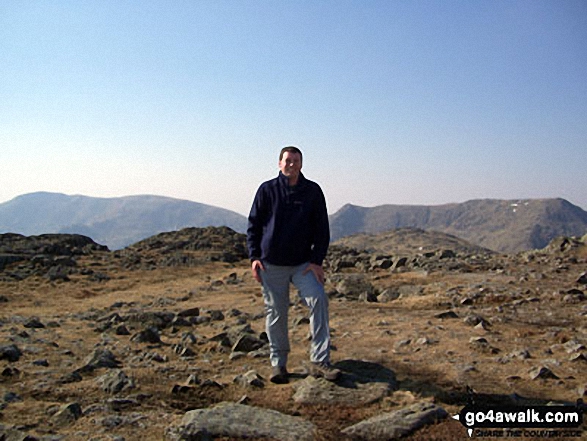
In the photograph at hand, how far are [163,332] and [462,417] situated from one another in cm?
815

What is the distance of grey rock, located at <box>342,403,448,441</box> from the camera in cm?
455

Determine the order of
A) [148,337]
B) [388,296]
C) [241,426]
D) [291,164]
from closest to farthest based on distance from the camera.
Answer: [241,426]
[291,164]
[148,337]
[388,296]

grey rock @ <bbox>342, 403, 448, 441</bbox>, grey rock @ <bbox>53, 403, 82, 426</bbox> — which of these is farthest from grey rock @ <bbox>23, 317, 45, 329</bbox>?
grey rock @ <bbox>342, 403, 448, 441</bbox>

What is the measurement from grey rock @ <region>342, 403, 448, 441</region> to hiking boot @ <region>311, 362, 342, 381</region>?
96 centimetres

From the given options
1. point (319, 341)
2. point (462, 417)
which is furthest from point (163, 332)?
point (462, 417)

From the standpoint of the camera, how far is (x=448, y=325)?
32.4ft

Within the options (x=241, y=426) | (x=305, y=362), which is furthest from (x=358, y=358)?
(x=241, y=426)

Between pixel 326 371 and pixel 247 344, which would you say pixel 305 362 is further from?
pixel 247 344

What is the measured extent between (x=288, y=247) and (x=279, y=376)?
185cm

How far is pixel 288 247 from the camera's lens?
611 centimetres

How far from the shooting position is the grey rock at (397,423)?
455 centimetres

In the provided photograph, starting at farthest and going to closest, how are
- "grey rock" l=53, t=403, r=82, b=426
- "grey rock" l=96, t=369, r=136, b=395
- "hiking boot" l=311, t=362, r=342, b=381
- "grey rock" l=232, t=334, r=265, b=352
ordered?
1. "grey rock" l=232, t=334, r=265, b=352
2. "grey rock" l=96, t=369, r=136, b=395
3. "hiking boot" l=311, t=362, r=342, b=381
4. "grey rock" l=53, t=403, r=82, b=426

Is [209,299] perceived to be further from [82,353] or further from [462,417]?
[462,417]

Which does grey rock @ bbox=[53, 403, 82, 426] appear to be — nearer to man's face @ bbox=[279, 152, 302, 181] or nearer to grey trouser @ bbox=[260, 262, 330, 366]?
grey trouser @ bbox=[260, 262, 330, 366]
